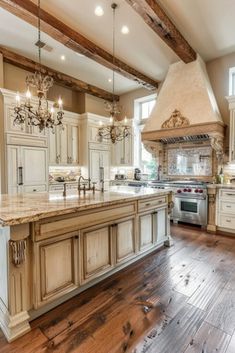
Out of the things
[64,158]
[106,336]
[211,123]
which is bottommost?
[106,336]

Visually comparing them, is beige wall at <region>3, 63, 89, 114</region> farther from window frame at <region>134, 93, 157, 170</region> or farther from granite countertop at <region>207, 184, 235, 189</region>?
granite countertop at <region>207, 184, 235, 189</region>

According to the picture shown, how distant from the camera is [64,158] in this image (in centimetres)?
567

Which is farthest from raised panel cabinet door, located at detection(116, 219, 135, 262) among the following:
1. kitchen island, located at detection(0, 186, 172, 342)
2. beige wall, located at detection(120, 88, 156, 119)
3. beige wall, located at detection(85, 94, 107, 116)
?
beige wall, located at detection(120, 88, 156, 119)

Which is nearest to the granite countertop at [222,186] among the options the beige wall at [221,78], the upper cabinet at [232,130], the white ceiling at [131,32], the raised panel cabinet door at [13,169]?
the upper cabinet at [232,130]

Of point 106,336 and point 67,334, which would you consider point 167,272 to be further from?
point 67,334

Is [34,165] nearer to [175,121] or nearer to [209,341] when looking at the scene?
[175,121]

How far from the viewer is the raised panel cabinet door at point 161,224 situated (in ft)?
10.5

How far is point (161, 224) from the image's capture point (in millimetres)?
3307

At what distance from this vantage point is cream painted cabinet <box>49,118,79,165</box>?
5371mm

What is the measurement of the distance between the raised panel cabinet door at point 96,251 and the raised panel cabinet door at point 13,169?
9.39 feet

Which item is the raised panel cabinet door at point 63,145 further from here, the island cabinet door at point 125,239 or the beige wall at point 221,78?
the beige wall at point 221,78

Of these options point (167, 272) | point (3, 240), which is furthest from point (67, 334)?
point (167, 272)

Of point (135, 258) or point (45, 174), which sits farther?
point (45, 174)

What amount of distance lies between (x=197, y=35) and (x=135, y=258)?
4154 millimetres
